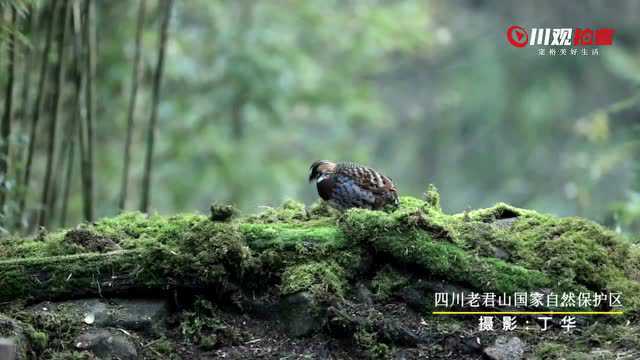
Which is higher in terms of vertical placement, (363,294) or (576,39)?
(576,39)

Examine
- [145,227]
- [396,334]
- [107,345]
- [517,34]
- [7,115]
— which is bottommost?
[107,345]

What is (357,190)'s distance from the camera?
5.27m

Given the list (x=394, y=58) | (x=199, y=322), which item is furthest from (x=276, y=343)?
(x=394, y=58)

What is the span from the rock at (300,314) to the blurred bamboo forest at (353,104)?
625cm

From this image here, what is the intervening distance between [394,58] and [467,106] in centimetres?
369

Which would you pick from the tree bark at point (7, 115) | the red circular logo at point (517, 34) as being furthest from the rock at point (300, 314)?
the red circular logo at point (517, 34)

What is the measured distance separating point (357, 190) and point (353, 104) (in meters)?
10.1

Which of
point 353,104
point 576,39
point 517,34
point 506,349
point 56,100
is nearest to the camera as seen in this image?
point 506,349

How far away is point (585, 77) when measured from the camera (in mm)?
14648

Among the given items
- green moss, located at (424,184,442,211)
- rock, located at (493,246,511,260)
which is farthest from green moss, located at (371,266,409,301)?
green moss, located at (424,184,442,211)

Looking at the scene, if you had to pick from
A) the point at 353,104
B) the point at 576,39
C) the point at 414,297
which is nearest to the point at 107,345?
the point at 414,297

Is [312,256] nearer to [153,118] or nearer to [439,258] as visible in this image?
[439,258]

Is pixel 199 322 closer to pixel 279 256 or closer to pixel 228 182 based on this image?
pixel 279 256

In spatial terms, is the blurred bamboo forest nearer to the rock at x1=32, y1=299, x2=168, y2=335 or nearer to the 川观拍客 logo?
the 川观拍客 logo
